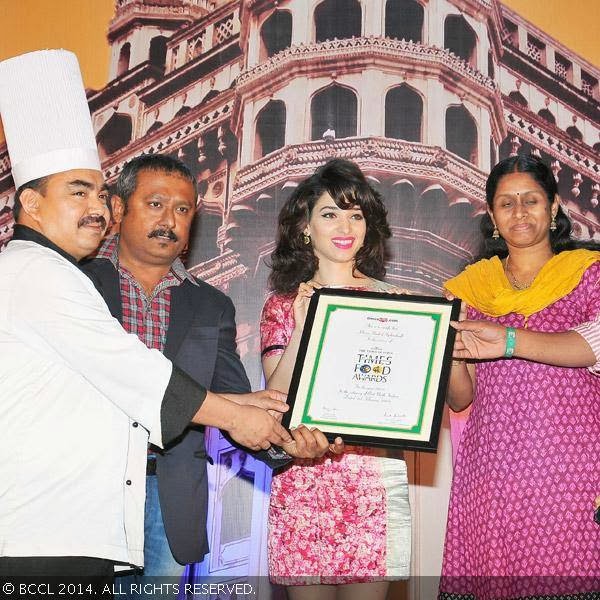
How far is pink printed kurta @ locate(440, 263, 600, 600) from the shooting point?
2.81 meters

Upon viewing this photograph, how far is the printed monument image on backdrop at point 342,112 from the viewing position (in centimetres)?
424

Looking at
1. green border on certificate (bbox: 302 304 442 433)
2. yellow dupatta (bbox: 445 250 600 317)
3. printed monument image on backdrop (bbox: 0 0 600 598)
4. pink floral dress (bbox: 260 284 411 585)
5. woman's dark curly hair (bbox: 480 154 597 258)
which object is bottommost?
pink floral dress (bbox: 260 284 411 585)

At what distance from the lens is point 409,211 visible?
13.9 feet

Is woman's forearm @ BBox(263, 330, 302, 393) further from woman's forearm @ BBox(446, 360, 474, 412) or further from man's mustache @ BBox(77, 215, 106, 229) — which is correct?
man's mustache @ BBox(77, 215, 106, 229)

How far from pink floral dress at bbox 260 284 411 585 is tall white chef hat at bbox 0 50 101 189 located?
1310 mm

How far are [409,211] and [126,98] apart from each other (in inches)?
60.6

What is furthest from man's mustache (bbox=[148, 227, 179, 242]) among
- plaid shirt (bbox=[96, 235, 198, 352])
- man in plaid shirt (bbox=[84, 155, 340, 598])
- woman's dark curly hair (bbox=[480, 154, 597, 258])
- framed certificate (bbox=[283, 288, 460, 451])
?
woman's dark curly hair (bbox=[480, 154, 597, 258])

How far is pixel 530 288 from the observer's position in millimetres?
3074

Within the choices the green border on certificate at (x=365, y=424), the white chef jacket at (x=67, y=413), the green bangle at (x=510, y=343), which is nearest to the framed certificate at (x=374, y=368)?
the green border on certificate at (x=365, y=424)

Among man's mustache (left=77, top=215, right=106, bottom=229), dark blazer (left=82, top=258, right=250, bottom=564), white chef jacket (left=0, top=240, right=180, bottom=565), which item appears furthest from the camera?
dark blazer (left=82, top=258, right=250, bottom=564)

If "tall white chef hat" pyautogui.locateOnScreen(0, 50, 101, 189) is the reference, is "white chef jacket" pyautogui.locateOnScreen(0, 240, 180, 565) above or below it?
below

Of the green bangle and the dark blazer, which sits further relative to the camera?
the dark blazer

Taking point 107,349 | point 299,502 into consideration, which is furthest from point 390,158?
point 107,349

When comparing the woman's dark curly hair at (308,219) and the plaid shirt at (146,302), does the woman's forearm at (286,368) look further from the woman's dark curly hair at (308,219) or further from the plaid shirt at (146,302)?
the plaid shirt at (146,302)
